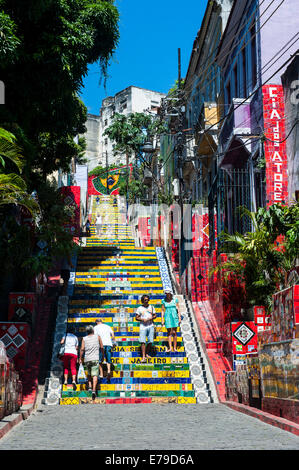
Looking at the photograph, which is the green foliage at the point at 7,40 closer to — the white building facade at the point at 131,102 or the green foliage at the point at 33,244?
the green foliage at the point at 33,244

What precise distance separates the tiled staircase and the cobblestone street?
1.75 m

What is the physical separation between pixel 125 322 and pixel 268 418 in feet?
29.0

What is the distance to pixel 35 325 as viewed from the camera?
17.1 metres

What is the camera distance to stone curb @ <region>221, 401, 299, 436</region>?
7.84 m

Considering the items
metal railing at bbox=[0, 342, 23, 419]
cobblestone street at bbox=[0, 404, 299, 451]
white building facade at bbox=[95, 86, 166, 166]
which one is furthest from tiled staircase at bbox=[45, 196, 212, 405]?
white building facade at bbox=[95, 86, 166, 166]

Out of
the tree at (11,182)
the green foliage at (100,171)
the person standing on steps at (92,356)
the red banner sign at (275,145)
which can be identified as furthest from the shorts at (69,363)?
the green foliage at (100,171)

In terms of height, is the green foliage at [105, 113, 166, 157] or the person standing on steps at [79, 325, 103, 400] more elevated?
the green foliage at [105, 113, 166, 157]

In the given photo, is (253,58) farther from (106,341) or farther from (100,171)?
(100,171)

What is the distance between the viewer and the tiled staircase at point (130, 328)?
14008mm

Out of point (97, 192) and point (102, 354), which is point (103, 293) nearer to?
point (102, 354)

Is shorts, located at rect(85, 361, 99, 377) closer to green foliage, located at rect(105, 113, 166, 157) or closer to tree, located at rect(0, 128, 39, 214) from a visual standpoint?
tree, located at rect(0, 128, 39, 214)

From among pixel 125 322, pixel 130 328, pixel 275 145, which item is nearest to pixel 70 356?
pixel 130 328

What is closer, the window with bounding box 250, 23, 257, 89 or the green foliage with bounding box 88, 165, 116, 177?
the window with bounding box 250, 23, 257, 89
